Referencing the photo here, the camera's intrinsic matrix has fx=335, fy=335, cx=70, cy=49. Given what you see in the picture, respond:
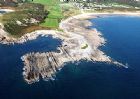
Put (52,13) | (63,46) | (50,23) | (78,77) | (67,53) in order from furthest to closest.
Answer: (52,13)
(50,23)
(63,46)
(67,53)
(78,77)

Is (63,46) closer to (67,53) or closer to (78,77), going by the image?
(67,53)

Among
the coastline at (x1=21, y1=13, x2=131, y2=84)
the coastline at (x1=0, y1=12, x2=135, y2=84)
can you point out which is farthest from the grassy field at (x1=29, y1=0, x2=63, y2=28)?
the coastline at (x1=21, y1=13, x2=131, y2=84)

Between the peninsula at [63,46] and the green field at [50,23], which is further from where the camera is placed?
the green field at [50,23]

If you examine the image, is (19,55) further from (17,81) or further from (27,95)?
(27,95)

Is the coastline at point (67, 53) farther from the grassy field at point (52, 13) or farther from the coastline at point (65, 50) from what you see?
the grassy field at point (52, 13)

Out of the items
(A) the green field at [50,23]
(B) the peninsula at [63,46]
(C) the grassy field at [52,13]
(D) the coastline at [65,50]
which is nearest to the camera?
(D) the coastline at [65,50]

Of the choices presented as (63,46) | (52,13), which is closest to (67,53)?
(63,46)

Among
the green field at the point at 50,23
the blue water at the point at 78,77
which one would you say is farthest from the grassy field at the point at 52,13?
the blue water at the point at 78,77
